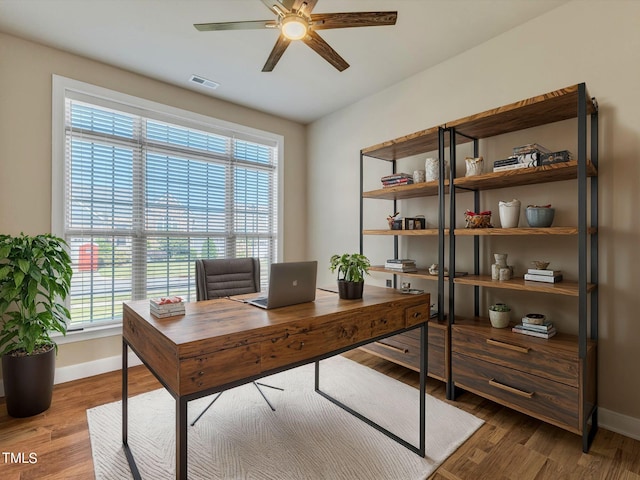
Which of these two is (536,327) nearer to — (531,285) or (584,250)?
(531,285)

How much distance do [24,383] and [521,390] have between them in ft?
10.9

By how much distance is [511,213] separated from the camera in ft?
7.45

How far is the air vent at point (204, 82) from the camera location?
326 centimetres

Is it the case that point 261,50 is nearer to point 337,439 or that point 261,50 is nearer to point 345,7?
point 345,7

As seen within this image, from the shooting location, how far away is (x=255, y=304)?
1687mm

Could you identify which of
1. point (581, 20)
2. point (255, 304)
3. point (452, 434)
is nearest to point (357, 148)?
point (581, 20)

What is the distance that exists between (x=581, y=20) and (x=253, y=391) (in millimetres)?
3551

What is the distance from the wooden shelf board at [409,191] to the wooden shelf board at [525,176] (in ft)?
0.72

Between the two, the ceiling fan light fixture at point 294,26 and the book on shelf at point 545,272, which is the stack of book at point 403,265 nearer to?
the book on shelf at point 545,272

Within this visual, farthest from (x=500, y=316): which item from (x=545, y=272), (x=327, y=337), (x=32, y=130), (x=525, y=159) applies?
(x=32, y=130)

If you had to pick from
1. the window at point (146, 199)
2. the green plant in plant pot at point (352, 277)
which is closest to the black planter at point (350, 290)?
the green plant in plant pot at point (352, 277)

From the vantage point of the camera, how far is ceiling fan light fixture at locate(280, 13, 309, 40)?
1724 mm

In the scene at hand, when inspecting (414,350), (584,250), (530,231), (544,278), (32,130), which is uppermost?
(32,130)

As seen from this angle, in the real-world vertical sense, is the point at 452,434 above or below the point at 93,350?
below
